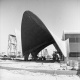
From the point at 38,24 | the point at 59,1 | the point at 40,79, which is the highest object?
the point at 38,24

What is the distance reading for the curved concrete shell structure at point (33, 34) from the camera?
30.7m

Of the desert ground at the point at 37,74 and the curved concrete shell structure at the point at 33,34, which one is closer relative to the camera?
the desert ground at the point at 37,74

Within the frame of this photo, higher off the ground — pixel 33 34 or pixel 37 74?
pixel 33 34

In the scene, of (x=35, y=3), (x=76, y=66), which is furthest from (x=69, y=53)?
(x=35, y=3)

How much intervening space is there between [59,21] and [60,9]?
3.54 feet

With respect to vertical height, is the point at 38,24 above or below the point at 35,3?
above

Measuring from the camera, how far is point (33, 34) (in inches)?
1451

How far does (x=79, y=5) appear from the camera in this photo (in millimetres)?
9625

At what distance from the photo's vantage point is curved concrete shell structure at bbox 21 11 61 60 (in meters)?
30.7

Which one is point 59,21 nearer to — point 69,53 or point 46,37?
point 69,53

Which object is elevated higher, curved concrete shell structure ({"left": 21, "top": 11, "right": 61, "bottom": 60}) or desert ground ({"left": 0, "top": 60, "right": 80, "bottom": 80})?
curved concrete shell structure ({"left": 21, "top": 11, "right": 61, "bottom": 60})

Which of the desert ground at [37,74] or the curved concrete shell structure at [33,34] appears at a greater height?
the curved concrete shell structure at [33,34]

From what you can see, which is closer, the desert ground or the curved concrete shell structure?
the desert ground

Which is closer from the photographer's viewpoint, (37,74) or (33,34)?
(37,74)
